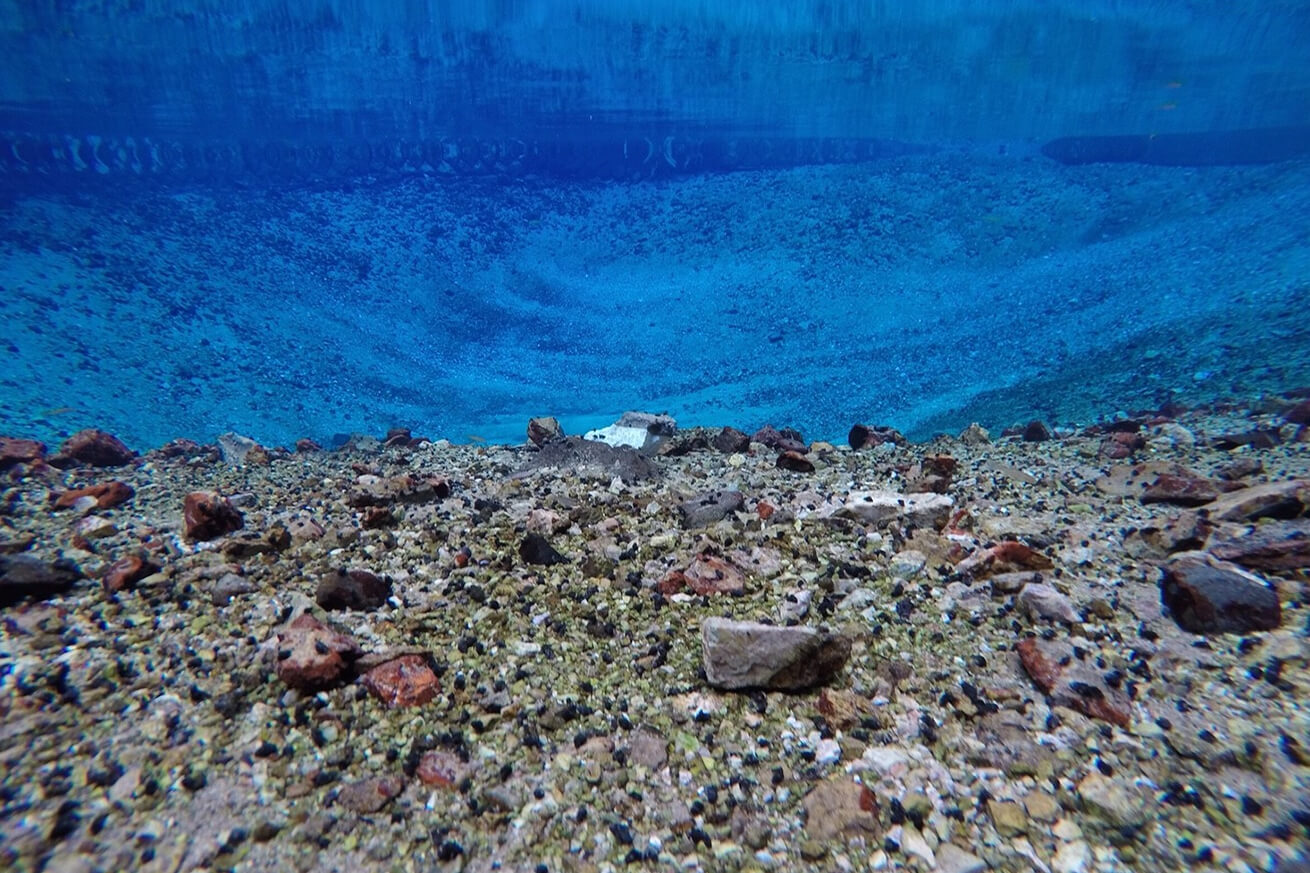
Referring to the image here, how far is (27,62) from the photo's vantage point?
6.23 m

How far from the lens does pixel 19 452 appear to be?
3172 mm

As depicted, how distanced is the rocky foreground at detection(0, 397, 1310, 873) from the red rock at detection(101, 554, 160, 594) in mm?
14

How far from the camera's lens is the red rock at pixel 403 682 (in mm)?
1298

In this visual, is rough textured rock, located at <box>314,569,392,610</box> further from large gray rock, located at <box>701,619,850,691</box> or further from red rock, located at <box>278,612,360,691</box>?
large gray rock, located at <box>701,619,850,691</box>

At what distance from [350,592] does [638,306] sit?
549cm

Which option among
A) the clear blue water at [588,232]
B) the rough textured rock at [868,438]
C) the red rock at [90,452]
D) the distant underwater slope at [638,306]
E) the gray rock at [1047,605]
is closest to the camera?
the gray rock at [1047,605]

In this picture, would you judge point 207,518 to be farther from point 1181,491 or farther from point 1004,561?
point 1181,491

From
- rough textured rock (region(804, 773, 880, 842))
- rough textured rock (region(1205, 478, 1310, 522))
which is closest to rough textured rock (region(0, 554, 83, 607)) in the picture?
rough textured rock (region(804, 773, 880, 842))

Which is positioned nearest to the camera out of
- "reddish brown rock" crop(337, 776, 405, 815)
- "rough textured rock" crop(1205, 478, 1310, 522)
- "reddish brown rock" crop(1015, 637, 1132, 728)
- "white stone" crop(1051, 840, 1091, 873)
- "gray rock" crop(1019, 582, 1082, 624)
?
"white stone" crop(1051, 840, 1091, 873)

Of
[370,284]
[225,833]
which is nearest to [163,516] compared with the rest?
[225,833]

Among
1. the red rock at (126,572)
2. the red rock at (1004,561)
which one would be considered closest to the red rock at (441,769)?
the red rock at (126,572)

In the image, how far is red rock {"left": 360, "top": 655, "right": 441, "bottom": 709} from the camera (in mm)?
1298

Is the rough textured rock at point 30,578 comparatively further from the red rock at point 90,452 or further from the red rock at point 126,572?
the red rock at point 90,452

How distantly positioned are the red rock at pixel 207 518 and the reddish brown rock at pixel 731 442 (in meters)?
2.34
